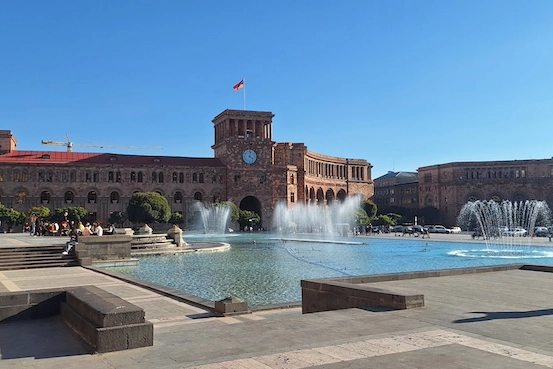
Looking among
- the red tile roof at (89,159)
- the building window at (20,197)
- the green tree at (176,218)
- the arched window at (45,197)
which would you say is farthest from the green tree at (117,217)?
the building window at (20,197)

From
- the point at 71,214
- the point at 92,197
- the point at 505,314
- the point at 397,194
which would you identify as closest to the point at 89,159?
the point at 92,197

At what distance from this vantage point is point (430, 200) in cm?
10262

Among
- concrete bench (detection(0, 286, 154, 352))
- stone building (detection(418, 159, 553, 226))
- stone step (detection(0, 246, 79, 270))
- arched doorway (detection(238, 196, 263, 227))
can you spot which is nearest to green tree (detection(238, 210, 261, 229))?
arched doorway (detection(238, 196, 263, 227))

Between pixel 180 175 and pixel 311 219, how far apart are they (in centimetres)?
2173

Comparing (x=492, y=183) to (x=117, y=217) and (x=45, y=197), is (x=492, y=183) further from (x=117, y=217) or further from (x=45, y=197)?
(x=45, y=197)

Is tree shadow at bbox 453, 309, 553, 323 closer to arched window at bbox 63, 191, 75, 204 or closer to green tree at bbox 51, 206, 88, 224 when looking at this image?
green tree at bbox 51, 206, 88, 224

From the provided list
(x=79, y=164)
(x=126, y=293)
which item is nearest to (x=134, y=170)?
(x=79, y=164)

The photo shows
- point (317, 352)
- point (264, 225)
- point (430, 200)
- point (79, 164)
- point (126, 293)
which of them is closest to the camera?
point (317, 352)

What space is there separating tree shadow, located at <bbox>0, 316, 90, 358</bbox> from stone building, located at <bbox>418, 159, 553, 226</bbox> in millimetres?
94646

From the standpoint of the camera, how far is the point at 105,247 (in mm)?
25000

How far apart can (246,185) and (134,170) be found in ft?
54.7

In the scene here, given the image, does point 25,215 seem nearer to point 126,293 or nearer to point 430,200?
point 126,293

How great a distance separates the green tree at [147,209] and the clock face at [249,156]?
17994 mm

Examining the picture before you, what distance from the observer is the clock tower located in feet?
259
